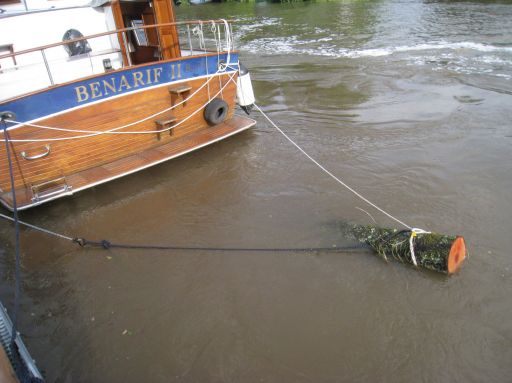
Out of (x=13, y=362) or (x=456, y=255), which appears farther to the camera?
(x=456, y=255)

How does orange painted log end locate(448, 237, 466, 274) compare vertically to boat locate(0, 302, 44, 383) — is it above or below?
below

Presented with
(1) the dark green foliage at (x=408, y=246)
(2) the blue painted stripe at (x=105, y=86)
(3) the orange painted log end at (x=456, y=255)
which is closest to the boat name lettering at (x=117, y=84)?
(2) the blue painted stripe at (x=105, y=86)

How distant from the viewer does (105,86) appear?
635cm

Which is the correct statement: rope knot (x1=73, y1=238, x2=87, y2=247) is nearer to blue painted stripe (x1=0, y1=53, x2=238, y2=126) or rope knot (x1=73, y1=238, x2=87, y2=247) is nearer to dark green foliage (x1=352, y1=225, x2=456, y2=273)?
blue painted stripe (x1=0, y1=53, x2=238, y2=126)

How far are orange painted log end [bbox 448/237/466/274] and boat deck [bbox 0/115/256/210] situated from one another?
15.7ft

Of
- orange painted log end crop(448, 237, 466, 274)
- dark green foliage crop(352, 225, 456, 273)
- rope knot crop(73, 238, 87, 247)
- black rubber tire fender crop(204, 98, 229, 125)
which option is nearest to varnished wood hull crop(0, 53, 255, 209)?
black rubber tire fender crop(204, 98, 229, 125)

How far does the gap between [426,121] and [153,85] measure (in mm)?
6166

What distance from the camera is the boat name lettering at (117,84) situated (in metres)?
6.17

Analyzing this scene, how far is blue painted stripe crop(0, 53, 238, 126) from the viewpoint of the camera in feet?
18.8

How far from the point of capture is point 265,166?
7676 mm

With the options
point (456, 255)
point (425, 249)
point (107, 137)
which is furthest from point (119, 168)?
point (456, 255)

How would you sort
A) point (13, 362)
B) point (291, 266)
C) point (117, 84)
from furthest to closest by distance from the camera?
1. point (117, 84)
2. point (291, 266)
3. point (13, 362)

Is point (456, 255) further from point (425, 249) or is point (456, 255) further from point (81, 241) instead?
point (81, 241)

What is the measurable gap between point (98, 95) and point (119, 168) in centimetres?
126
